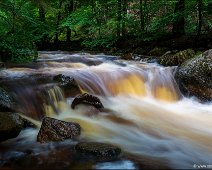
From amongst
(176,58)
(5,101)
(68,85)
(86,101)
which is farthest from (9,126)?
(176,58)

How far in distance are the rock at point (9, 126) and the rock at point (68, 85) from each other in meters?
2.13

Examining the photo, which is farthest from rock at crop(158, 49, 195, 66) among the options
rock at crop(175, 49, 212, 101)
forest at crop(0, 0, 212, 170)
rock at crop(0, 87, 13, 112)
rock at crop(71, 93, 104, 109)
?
rock at crop(0, 87, 13, 112)

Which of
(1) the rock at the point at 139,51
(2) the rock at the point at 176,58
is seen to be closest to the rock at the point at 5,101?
(2) the rock at the point at 176,58

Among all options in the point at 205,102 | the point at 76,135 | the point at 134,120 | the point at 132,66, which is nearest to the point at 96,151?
the point at 76,135

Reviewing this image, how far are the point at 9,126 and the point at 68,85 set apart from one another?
2.65 metres

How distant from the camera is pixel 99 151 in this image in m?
4.82

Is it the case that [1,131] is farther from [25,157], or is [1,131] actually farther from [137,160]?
[137,160]

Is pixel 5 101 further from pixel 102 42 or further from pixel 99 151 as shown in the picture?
pixel 102 42

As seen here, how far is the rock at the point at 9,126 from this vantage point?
17.7 ft

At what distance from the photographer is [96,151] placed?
483 centimetres

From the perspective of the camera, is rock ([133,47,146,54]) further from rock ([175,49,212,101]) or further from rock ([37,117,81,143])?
rock ([37,117,81,143])

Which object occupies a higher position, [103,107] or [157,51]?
[157,51]

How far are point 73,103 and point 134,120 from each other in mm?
1429

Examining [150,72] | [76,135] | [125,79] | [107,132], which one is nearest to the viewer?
[76,135]
